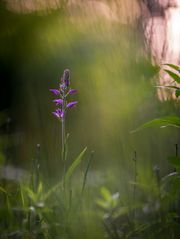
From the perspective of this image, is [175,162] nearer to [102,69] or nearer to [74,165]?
[74,165]

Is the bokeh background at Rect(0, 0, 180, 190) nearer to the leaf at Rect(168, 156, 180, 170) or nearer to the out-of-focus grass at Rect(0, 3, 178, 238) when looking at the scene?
the out-of-focus grass at Rect(0, 3, 178, 238)

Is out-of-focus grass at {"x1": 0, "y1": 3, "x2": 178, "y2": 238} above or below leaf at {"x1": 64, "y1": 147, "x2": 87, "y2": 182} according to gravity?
above

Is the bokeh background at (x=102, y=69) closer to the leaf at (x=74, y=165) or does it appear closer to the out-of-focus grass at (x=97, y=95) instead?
the out-of-focus grass at (x=97, y=95)

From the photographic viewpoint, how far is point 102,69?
43.1 inches

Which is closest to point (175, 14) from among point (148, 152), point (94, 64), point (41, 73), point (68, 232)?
point (94, 64)

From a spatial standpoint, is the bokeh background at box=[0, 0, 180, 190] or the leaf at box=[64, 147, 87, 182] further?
the bokeh background at box=[0, 0, 180, 190]

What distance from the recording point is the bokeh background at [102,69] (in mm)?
1042

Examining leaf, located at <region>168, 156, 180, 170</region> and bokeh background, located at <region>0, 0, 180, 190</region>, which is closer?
leaf, located at <region>168, 156, 180, 170</region>

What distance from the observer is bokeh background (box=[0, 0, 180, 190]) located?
1042 mm

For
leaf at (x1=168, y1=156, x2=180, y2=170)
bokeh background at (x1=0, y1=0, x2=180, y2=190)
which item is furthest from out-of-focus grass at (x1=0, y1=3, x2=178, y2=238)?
leaf at (x1=168, y1=156, x2=180, y2=170)

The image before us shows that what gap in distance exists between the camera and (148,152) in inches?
43.0

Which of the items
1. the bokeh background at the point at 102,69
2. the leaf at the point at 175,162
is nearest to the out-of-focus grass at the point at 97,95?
the bokeh background at the point at 102,69

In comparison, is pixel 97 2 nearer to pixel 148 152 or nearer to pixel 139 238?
pixel 148 152

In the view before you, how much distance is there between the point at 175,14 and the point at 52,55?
416 mm
